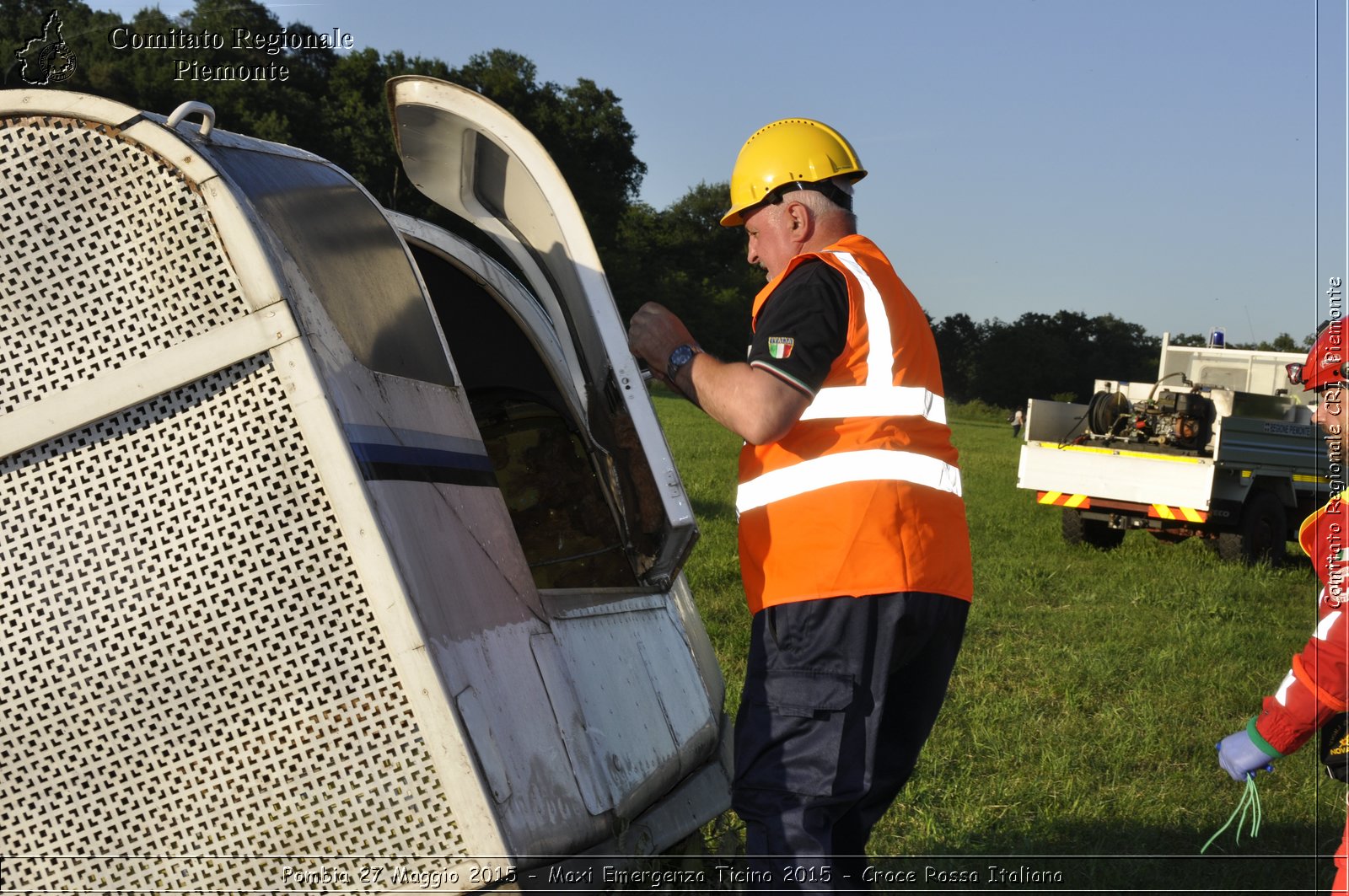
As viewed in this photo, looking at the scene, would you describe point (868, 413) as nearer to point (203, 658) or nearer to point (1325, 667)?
point (1325, 667)

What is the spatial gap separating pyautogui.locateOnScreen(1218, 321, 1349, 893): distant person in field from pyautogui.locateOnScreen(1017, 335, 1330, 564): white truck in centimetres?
1001

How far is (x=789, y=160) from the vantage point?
288cm

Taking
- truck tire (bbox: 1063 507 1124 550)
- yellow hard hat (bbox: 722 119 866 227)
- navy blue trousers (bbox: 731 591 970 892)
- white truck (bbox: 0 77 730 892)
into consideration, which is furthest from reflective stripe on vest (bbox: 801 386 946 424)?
truck tire (bbox: 1063 507 1124 550)

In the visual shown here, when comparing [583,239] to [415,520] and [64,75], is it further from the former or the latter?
[64,75]

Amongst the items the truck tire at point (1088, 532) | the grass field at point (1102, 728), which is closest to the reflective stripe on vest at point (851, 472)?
the grass field at point (1102, 728)

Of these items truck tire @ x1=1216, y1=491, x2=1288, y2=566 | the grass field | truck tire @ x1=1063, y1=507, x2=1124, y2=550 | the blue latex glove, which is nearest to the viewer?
the blue latex glove

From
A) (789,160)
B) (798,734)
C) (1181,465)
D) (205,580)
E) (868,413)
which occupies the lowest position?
(1181,465)

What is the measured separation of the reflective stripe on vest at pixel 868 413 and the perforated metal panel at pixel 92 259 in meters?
1.25

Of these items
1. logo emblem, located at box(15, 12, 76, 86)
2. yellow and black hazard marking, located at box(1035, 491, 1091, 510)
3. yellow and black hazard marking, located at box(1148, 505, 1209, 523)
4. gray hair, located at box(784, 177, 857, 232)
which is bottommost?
yellow and black hazard marking, located at box(1148, 505, 1209, 523)

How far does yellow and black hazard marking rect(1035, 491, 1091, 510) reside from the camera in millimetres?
13016

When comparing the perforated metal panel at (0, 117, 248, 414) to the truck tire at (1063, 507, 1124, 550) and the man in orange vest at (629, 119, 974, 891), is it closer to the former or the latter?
the man in orange vest at (629, 119, 974, 891)

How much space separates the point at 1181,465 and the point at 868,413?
10836 mm

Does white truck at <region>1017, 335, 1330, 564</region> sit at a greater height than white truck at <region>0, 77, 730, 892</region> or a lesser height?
lesser

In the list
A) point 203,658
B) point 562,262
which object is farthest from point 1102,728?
point 203,658
